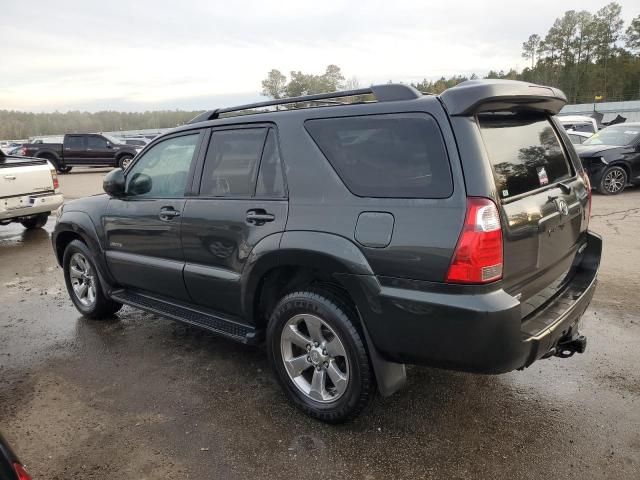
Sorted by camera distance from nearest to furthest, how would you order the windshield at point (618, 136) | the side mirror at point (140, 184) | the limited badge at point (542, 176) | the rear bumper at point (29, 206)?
1. the limited badge at point (542, 176)
2. the side mirror at point (140, 184)
3. the rear bumper at point (29, 206)
4. the windshield at point (618, 136)

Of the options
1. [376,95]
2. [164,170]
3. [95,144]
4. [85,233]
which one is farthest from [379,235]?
[95,144]

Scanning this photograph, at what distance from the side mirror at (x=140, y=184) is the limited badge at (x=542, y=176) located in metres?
2.94

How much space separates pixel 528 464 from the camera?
2.55 meters

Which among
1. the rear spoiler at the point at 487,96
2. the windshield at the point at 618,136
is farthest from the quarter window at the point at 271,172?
the windshield at the point at 618,136

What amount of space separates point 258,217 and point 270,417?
1251 millimetres

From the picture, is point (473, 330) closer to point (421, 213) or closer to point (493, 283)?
point (493, 283)

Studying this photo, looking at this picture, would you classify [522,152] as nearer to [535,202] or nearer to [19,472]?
[535,202]

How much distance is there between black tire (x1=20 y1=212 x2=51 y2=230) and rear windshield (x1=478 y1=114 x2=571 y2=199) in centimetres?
964

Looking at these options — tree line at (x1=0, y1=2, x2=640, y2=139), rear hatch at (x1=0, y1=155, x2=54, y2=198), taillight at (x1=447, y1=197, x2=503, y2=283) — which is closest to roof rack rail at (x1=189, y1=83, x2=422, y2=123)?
taillight at (x1=447, y1=197, x2=503, y2=283)

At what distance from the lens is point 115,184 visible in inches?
162

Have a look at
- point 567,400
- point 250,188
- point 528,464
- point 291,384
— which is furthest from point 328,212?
point 567,400

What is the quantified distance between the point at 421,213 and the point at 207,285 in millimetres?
1737

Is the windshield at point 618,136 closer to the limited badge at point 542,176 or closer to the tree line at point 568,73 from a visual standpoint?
the limited badge at point 542,176

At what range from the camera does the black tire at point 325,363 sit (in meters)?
2.69
